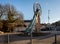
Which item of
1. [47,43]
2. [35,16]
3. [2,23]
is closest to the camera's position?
[47,43]

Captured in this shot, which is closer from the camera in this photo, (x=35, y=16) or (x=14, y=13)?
(x=35, y=16)

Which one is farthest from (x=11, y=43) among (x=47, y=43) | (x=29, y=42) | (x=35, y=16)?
(x=35, y=16)

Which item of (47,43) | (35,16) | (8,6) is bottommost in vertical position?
(47,43)

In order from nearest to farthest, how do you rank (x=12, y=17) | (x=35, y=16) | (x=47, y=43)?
(x=47, y=43) < (x=35, y=16) < (x=12, y=17)

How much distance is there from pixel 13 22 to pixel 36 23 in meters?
9.53

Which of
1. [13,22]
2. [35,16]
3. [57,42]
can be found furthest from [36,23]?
[57,42]

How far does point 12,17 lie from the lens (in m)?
46.9

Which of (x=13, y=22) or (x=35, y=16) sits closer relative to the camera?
(x=35, y=16)

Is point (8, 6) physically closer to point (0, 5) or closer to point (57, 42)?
point (0, 5)

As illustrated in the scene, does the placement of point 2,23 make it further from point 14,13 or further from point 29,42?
point 29,42

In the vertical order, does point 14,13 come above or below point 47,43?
above

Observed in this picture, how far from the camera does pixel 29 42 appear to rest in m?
12.0

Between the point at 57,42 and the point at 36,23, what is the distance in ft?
87.9

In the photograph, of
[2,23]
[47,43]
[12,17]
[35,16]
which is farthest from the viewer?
[12,17]
